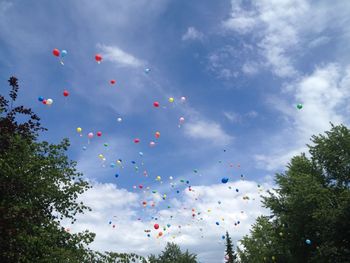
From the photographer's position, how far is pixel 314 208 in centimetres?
2711

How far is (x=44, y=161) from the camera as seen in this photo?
52.0 feet

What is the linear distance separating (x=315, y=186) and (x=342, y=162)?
3.01 m

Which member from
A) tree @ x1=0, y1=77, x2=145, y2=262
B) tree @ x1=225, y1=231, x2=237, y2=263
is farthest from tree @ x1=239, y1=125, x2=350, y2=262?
tree @ x1=225, y1=231, x2=237, y2=263

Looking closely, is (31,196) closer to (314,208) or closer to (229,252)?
(314,208)

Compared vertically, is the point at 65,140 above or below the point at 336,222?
above

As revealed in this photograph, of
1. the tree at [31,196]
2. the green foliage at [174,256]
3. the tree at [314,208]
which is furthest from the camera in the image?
the green foliage at [174,256]

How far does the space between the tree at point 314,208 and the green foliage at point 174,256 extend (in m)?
32.2

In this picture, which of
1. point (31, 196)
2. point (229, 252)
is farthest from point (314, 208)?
point (229, 252)

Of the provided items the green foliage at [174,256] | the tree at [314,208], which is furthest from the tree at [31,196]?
the green foliage at [174,256]

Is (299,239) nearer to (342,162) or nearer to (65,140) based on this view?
(342,162)

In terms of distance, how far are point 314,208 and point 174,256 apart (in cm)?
4667

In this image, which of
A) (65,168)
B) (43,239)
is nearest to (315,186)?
(65,168)

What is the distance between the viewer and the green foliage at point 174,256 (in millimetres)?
64031

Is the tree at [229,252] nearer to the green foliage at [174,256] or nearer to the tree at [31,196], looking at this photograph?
the green foliage at [174,256]
